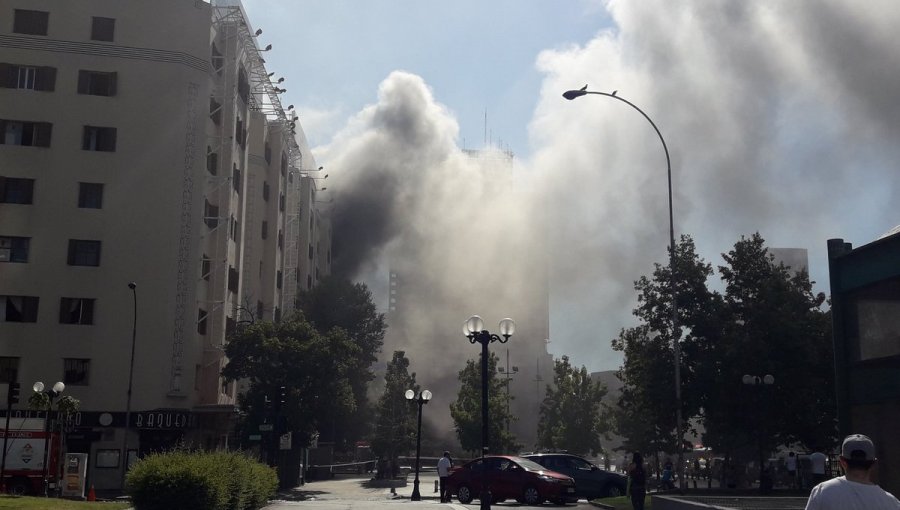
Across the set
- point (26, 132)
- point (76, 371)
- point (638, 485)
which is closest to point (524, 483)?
point (638, 485)

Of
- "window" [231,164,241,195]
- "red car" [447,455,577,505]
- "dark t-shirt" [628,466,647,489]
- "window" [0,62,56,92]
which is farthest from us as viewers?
"window" [231,164,241,195]

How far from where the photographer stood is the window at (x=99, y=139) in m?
49.8

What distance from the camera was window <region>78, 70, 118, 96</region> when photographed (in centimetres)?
5000

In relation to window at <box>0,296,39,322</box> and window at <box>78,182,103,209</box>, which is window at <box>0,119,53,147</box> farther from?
window at <box>0,296,39,322</box>

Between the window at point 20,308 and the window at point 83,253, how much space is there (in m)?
2.71

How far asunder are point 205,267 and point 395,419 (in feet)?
75.8

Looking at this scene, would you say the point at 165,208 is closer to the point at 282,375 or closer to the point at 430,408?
the point at 282,375

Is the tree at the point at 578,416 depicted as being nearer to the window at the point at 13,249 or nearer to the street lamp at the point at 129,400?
the street lamp at the point at 129,400

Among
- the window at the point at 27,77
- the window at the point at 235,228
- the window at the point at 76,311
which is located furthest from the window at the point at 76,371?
the window at the point at 27,77

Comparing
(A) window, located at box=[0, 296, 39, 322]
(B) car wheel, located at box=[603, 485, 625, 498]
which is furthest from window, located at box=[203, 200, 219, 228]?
(B) car wheel, located at box=[603, 485, 625, 498]

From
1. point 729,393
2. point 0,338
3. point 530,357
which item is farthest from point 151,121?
point 530,357

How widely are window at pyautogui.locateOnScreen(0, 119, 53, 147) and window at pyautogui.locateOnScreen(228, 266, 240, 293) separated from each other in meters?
12.6

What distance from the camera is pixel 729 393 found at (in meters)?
37.7

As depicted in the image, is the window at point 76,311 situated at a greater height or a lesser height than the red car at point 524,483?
greater
